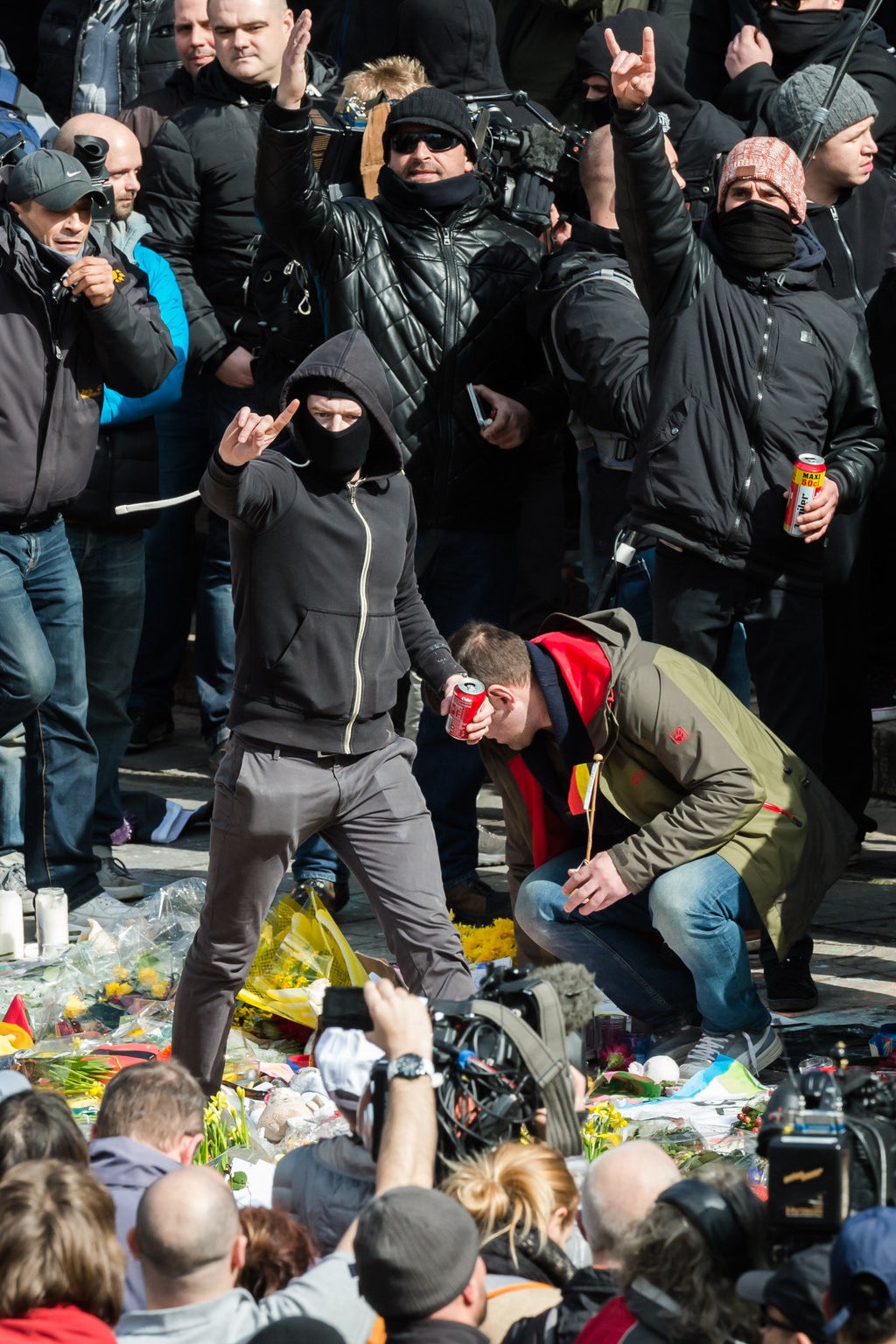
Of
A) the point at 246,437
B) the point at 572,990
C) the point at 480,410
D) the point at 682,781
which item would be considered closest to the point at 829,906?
the point at 682,781

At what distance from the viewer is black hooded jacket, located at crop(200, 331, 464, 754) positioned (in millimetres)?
4918

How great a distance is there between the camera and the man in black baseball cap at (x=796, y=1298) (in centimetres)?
262

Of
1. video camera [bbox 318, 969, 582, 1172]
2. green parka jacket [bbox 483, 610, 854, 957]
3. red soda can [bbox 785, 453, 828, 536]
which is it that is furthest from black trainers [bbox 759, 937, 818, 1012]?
video camera [bbox 318, 969, 582, 1172]

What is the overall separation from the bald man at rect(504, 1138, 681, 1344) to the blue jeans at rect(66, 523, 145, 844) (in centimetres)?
396

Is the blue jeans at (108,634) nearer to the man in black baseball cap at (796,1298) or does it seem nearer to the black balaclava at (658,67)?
the black balaclava at (658,67)

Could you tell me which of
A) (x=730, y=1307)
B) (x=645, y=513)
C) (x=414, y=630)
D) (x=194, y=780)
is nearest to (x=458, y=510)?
(x=645, y=513)

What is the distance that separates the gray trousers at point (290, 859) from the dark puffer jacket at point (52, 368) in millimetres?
1601

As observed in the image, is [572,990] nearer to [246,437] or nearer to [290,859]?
[290,859]

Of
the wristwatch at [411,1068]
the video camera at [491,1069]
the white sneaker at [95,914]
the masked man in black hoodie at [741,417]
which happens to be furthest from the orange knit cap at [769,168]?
the wristwatch at [411,1068]

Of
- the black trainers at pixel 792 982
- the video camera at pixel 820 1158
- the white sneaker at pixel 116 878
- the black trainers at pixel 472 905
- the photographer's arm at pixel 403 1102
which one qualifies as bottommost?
the white sneaker at pixel 116 878

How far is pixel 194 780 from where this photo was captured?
8.23 m

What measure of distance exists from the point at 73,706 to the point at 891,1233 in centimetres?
444

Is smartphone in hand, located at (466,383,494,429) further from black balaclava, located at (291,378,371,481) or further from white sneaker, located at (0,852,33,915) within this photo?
white sneaker, located at (0,852,33,915)

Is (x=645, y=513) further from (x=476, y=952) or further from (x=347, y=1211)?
(x=347, y=1211)
